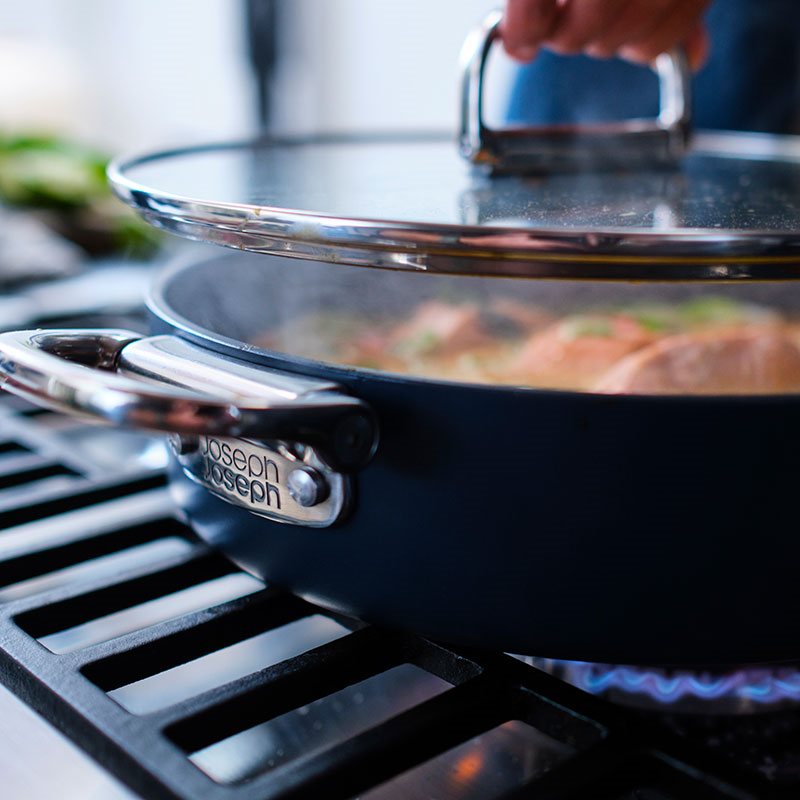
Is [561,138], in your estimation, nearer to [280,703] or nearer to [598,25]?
[598,25]

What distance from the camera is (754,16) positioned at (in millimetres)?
1472

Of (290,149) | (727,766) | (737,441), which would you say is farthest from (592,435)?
(290,149)

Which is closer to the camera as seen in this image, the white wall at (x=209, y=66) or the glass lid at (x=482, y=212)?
the glass lid at (x=482, y=212)

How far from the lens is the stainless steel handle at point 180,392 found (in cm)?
44

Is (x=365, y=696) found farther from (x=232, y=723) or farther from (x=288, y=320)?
(x=288, y=320)

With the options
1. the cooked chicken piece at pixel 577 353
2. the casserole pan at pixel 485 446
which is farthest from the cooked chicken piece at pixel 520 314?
the casserole pan at pixel 485 446

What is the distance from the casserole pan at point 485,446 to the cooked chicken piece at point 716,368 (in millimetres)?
114

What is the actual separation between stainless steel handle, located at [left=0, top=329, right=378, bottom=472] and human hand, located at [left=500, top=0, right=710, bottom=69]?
39 cm

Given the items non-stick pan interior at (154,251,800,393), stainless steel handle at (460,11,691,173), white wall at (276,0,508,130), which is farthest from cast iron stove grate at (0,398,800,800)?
white wall at (276,0,508,130)

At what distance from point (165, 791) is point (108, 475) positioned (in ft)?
1.45

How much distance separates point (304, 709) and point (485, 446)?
0.80 ft

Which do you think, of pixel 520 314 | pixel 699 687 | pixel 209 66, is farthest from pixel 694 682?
pixel 209 66

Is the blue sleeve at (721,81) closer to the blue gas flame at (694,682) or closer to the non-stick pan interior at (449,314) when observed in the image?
the non-stick pan interior at (449,314)

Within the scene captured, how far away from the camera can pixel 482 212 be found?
555mm
